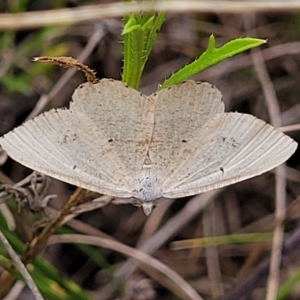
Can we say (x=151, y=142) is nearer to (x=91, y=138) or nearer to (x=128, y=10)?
(x=91, y=138)

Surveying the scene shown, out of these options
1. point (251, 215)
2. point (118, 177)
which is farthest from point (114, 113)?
point (251, 215)

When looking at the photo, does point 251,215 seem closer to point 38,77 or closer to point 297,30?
point 297,30

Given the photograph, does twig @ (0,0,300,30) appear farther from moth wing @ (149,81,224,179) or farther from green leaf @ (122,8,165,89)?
moth wing @ (149,81,224,179)

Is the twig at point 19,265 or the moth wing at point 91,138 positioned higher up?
the moth wing at point 91,138

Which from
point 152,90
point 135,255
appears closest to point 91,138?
point 135,255

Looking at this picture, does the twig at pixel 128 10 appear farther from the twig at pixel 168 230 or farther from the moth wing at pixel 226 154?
the twig at pixel 168 230

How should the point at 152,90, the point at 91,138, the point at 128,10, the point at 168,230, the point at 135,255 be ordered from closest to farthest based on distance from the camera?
the point at 128,10
the point at 91,138
the point at 135,255
the point at 168,230
the point at 152,90

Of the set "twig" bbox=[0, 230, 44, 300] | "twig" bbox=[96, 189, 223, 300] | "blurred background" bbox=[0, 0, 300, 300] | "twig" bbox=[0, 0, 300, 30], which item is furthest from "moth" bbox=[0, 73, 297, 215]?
"twig" bbox=[96, 189, 223, 300]

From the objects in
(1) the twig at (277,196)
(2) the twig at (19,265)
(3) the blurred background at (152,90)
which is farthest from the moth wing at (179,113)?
(3) the blurred background at (152,90)

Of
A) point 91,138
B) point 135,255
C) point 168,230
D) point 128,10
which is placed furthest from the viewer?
point 168,230
